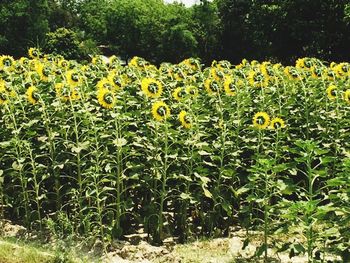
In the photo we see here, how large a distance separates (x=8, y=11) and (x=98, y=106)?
42513 mm

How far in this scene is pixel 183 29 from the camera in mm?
42281

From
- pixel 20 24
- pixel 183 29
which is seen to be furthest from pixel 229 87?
pixel 20 24

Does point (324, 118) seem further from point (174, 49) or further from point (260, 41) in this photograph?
point (174, 49)

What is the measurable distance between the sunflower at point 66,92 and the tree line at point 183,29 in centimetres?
1179

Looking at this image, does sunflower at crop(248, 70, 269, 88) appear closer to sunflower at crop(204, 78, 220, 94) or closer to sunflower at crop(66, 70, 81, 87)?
sunflower at crop(204, 78, 220, 94)

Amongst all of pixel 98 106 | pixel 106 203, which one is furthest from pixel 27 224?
pixel 98 106

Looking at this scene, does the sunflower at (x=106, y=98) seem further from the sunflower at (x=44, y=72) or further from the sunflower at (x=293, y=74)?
the sunflower at (x=293, y=74)

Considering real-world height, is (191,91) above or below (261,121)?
above

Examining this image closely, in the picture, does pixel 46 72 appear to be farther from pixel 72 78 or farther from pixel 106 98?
pixel 106 98

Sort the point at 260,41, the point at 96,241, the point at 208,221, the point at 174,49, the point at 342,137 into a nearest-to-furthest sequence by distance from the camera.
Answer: the point at 96,241, the point at 208,221, the point at 342,137, the point at 260,41, the point at 174,49

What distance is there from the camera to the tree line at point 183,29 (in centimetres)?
2886

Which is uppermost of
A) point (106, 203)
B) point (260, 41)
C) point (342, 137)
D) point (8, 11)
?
point (8, 11)

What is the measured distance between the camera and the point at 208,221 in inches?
186

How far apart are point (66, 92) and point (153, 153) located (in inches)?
38.9
